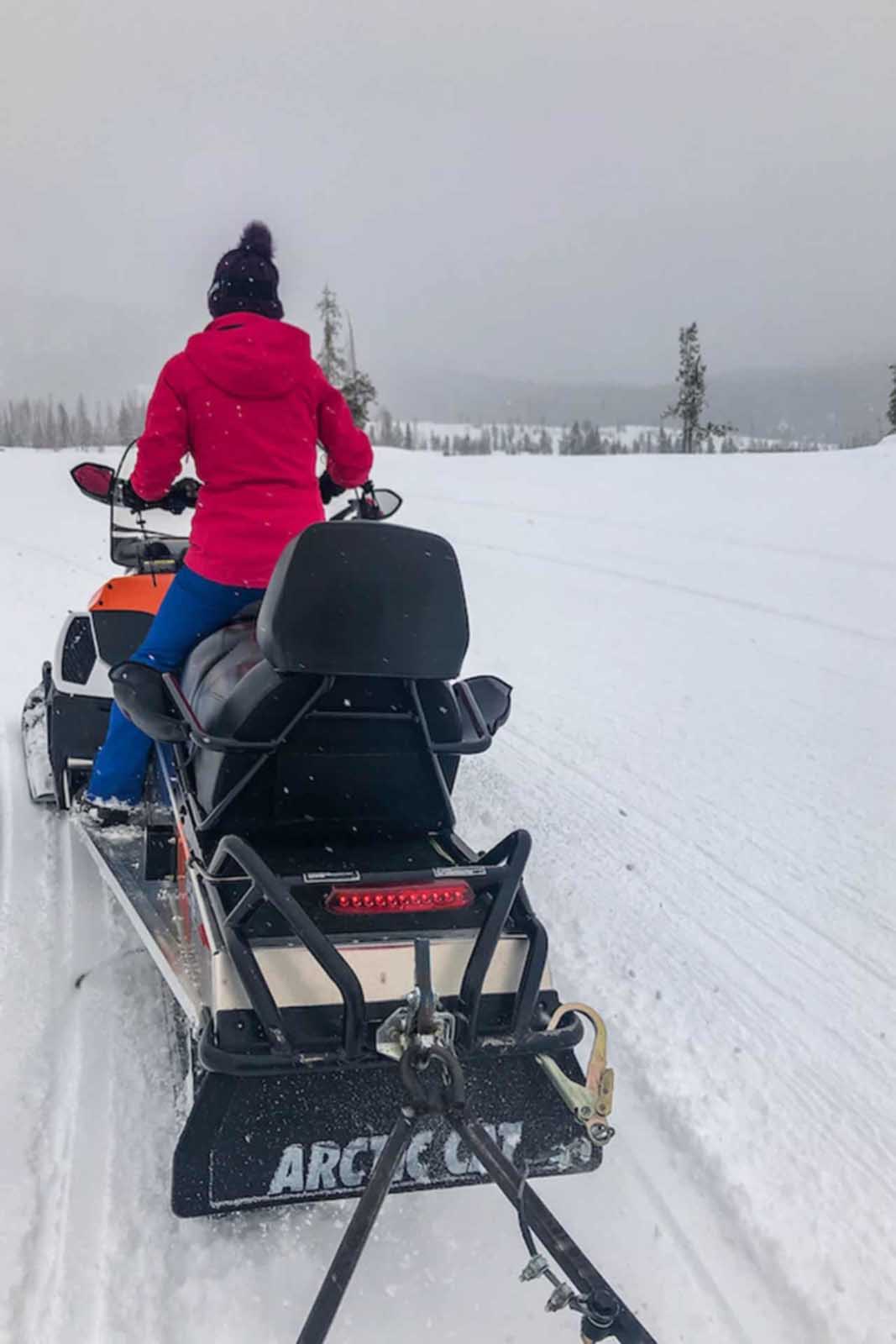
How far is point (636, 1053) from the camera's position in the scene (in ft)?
9.29

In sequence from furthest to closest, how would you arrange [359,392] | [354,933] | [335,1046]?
[359,392] → [354,933] → [335,1046]

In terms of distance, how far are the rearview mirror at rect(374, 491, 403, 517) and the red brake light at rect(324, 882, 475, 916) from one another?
1986 mm

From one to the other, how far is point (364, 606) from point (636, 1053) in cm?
151

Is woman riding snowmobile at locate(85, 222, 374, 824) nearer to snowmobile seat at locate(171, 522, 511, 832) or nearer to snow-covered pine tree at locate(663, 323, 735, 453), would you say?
snowmobile seat at locate(171, 522, 511, 832)

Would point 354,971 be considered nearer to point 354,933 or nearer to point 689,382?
point 354,933

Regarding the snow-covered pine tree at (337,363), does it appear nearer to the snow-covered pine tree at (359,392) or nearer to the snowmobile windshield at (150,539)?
the snow-covered pine tree at (359,392)

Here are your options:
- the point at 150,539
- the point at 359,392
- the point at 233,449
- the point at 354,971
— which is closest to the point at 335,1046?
the point at 354,971

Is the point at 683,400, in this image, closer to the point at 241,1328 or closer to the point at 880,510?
the point at 880,510

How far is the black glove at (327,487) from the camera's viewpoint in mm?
3760

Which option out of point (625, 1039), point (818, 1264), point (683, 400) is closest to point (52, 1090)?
point (625, 1039)

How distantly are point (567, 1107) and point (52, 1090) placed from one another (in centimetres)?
132

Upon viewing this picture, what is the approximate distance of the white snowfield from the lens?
204 cm

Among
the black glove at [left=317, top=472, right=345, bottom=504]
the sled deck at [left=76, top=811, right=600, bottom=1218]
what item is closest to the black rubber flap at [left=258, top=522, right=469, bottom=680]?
the sled deck at [left=76, top=811, right=600, bottom=1218]

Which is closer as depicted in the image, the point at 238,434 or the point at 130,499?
the point at 238,434
